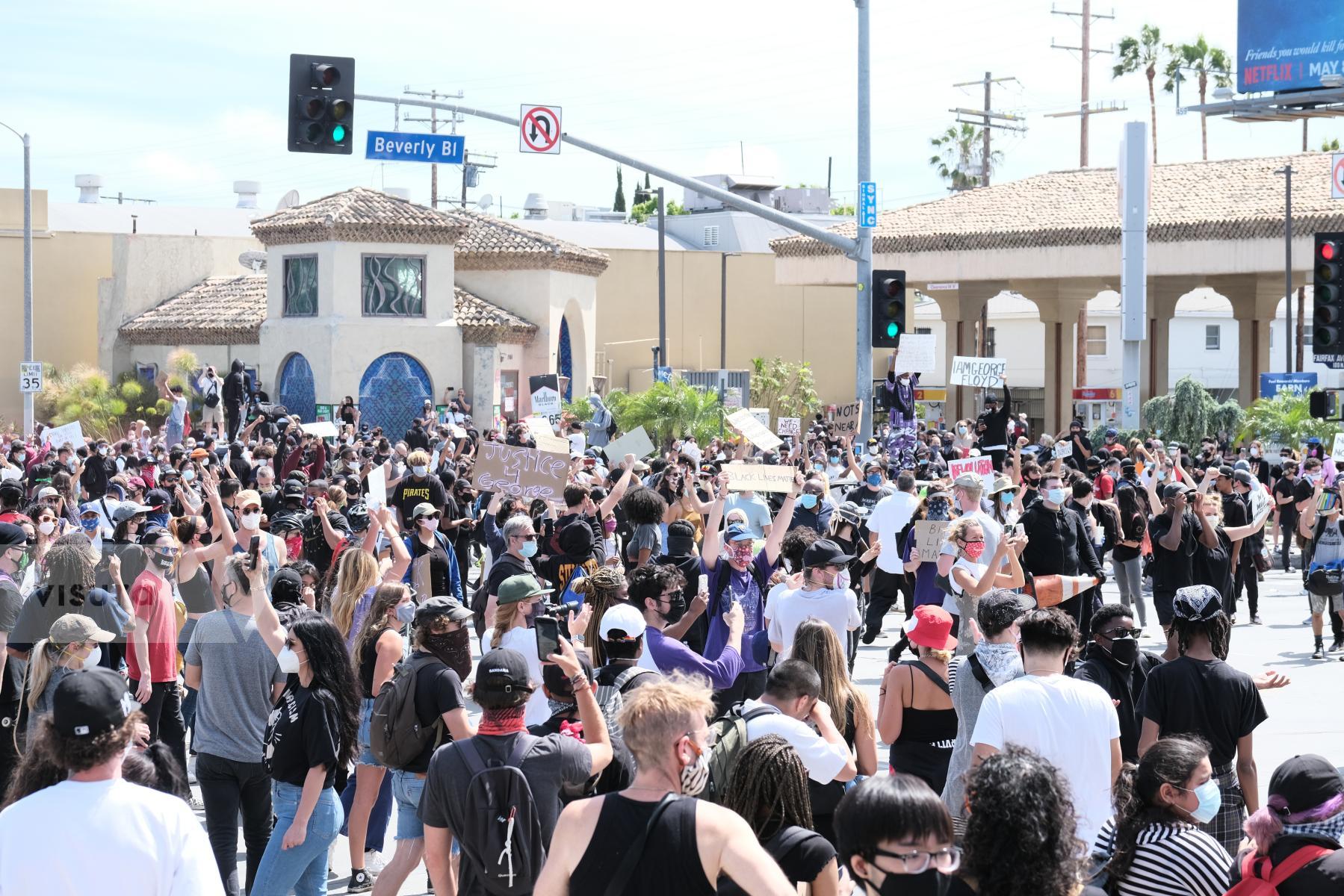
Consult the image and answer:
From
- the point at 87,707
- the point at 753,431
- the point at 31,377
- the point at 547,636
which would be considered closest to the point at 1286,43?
the point at 753,431

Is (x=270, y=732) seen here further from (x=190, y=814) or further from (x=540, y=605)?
(x=190, y=814)

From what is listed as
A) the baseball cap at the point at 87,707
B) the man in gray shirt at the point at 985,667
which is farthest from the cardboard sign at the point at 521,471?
the baseball cap at the point at 87,707

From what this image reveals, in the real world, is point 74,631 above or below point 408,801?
above

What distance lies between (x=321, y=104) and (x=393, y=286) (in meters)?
20.9

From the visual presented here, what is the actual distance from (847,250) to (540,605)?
12761mm

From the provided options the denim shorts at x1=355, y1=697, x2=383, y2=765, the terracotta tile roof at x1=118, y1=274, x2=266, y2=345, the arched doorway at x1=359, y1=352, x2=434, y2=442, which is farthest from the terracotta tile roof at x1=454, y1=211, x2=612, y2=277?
the denim shorts at x1=355, y1=697, x2=383, y2=765

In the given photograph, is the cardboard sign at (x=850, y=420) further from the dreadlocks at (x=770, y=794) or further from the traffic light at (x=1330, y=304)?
the dreadlocks at (x=770, y=794)

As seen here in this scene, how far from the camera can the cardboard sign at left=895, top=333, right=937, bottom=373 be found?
2941cm

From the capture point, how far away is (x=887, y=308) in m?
18.6

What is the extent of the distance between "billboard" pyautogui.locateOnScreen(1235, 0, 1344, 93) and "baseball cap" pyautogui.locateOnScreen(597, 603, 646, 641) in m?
28.7

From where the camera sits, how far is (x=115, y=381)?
136ft

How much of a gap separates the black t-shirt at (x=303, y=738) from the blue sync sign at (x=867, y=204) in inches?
550

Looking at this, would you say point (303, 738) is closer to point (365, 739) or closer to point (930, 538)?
point (365, 739)

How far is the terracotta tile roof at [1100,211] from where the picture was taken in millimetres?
36688
